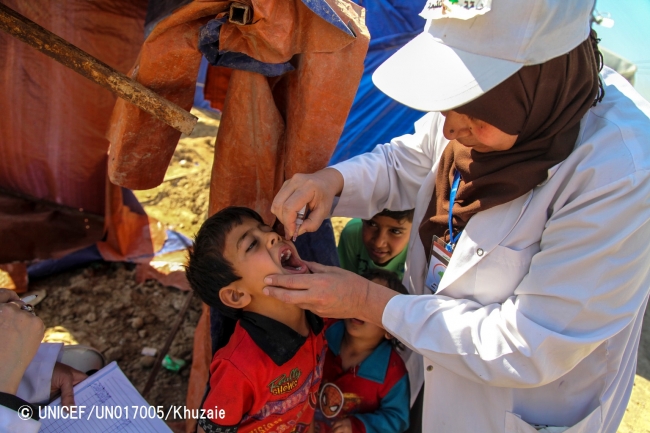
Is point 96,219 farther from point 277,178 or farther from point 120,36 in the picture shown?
point 277,178

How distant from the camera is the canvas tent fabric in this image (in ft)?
10.2

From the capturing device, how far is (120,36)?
320 cm

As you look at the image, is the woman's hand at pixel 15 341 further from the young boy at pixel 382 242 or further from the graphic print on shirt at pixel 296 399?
the young boy at pixel 382 242

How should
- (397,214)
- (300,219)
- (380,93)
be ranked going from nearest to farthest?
1. (300,219)
2. (397,214)
3. (380,93)

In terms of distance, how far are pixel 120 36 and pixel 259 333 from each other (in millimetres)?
2334

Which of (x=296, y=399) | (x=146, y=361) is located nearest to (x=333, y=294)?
(x=296, y=399)

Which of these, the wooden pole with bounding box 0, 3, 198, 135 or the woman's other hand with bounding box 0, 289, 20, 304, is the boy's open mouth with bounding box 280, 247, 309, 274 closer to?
the wooden pole with bounding box 0, 3, 198, 135

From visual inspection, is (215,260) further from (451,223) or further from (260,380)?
(451,223)

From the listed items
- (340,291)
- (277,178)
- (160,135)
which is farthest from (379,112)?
(340,291)

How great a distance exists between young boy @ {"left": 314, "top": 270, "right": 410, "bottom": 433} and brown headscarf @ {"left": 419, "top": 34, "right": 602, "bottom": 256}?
80cm

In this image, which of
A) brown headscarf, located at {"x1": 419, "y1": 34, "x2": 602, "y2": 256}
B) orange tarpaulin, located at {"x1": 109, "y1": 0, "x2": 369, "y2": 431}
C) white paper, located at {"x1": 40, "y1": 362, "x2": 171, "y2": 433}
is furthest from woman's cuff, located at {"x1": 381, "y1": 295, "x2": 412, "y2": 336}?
white paper, located at {"x1": 40, "y1": 362, "x2": 171, "y2": 433}

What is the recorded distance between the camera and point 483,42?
1420 millimetres

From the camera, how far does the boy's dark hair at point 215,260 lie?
2020 millimetres

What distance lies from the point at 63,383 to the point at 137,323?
5.27 ft
